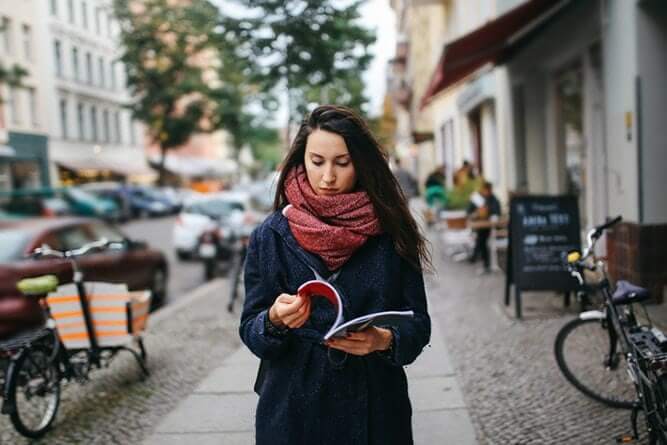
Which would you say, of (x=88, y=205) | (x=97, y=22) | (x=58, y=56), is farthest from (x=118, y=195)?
(x=97, y=22)

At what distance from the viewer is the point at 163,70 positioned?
148 feet

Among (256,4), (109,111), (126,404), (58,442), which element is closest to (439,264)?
(256,4)

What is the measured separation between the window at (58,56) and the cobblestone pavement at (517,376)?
36125mm

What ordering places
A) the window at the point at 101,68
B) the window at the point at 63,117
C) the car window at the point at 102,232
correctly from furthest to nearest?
the window at the point at 101,68, the window at the point at 63,117, the car window at the point at 102,232

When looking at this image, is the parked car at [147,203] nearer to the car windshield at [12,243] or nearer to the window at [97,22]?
the window at [97,22]

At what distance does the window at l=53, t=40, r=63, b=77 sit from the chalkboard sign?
37472 millimetres

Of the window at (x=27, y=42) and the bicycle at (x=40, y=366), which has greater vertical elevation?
the window at (x=27, y=42)

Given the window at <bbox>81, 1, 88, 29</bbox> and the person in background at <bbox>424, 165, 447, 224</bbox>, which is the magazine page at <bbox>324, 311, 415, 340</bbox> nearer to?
the person in background at <bbox>424, 165, 447, 224</bbox>

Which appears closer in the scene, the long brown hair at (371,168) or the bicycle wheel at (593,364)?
the long brown hair at (371,168)

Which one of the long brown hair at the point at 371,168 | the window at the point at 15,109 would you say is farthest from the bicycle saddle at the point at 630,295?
the window at the point at 15,109

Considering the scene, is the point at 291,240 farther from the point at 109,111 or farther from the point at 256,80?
the point at 109,111

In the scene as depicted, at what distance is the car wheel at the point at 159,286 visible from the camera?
10.6m

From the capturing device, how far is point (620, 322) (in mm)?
4164

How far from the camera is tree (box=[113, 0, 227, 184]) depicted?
143 feet
